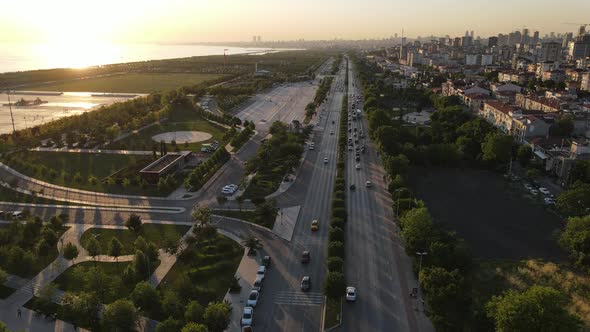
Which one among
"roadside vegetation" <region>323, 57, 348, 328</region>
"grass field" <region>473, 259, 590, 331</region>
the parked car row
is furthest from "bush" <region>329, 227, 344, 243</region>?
"grass field" <region>473, 259, 590, 331</region>

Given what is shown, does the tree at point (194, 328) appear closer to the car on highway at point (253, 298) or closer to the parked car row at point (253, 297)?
the parked car row at point (253, 297)

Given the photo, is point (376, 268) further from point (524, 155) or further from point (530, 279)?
point (524, 155)

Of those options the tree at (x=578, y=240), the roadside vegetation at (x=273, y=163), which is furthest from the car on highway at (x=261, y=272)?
the tree at (x=578, y=240)

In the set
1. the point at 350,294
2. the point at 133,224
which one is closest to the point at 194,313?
the point at 350,294

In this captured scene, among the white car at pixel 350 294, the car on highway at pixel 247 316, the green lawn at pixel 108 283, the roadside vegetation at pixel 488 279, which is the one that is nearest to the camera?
the roadside vegetation at pixel 488 279

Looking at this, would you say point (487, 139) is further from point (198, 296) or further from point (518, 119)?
point (198, 296)

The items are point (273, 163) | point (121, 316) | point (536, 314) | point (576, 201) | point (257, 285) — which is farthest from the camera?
point (273, 163)

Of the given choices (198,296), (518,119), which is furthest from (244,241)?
(518,119)
